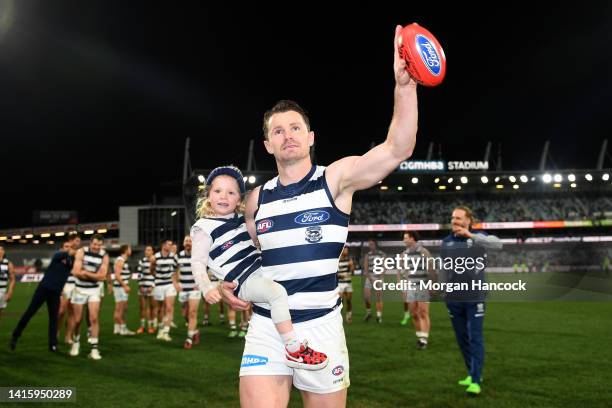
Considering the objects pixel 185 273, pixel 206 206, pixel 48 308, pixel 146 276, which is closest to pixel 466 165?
→ pixel 146 276

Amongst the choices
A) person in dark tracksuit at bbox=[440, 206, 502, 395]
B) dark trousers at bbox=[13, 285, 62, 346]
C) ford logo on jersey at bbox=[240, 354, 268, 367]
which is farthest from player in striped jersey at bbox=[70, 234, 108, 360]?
ford logo on jersey at bbox=[240, 354, 268, 367]

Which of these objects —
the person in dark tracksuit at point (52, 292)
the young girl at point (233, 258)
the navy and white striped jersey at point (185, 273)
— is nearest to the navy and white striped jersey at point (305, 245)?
the young girl at point (233, 258)

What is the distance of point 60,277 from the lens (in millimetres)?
12352

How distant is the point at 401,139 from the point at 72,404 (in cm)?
680

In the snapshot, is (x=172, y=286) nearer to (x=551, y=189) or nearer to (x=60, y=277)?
(x=60, y=277)

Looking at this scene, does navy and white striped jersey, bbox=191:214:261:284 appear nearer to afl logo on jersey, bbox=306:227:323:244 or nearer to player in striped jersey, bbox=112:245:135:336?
afl logo on jersey, bbox=306:227:323:244

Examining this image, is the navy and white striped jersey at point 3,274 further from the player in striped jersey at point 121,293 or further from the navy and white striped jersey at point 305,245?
the navy and white striped jersey at point 305,245

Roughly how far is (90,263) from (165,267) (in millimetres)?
2886

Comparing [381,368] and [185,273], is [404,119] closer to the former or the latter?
[381,368]

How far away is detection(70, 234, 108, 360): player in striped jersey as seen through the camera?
11.4 m

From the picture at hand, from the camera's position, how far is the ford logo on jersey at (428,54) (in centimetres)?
283

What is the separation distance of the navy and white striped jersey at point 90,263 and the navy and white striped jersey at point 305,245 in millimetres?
9391

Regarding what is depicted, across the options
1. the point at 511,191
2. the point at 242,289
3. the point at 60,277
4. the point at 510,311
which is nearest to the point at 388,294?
the point at 510,311

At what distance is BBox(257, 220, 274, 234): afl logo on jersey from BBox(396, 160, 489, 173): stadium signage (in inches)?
2015
